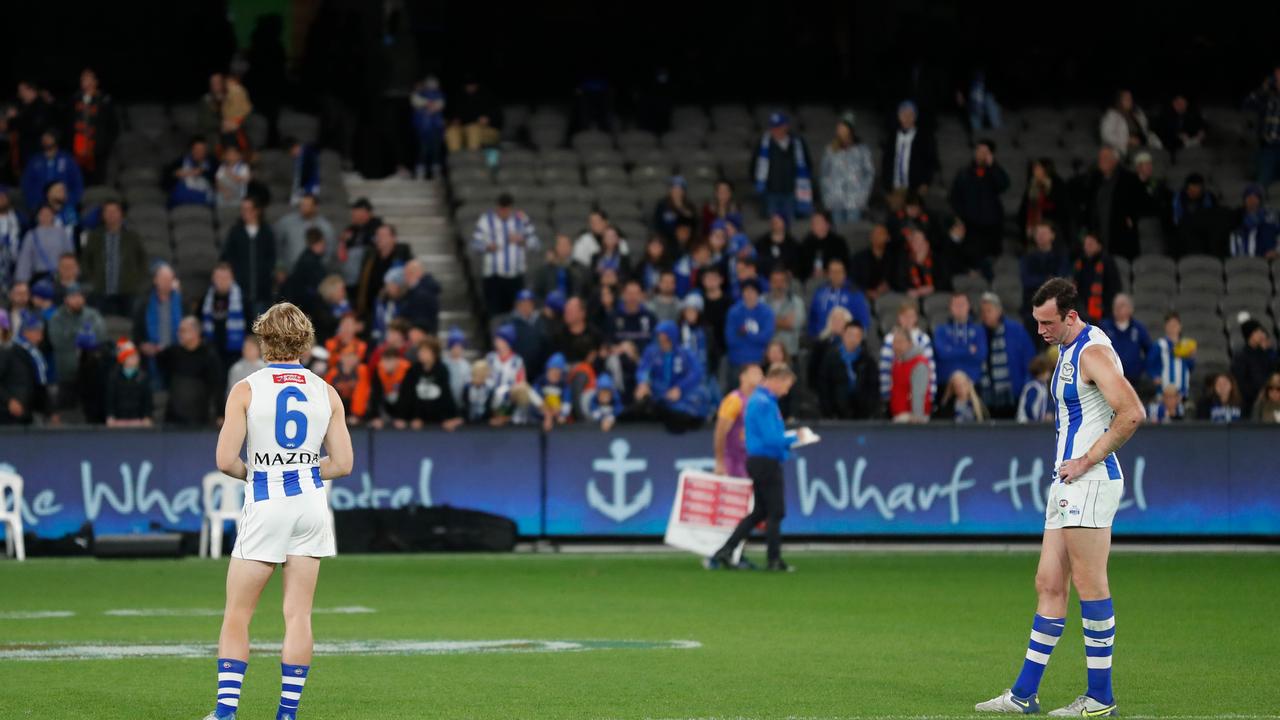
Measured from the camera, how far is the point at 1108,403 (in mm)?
9367

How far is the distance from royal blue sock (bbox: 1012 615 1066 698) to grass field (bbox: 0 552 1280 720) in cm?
33

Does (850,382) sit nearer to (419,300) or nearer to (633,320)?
(633,320)

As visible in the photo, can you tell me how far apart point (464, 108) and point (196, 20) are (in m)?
5.23

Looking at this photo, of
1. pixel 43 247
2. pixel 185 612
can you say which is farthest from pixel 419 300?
pixel 185 612

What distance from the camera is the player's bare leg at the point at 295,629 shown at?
27.7 ft

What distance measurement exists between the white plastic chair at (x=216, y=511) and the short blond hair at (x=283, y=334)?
11.9m

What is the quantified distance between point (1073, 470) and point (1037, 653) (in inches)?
36.3

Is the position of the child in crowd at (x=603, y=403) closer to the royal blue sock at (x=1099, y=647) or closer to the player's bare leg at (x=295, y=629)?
the royal blue sock at (x=1099, y=647)

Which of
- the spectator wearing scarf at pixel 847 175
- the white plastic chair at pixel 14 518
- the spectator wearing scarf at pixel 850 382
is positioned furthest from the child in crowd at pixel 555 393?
the spectator wearing scarf at pixel 847 175

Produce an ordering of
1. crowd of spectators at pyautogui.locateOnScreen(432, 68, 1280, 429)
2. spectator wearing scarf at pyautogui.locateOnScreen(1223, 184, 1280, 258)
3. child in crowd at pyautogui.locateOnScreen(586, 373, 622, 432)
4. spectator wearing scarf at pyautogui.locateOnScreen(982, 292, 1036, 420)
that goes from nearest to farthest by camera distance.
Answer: child in crowd at pyautogui.locateOnScreen(586, 373, 622, 432) → crowd of spectators at pyautogui.locateOnScreen(432, 68, 1280, 429) → spectator wearing scarf at pyautogui.locateOnScreen(982, 292, 1036, 420) → spectator wearing scarf at pyautogui.locateOnScreen(1223, 184, 1280, 258)

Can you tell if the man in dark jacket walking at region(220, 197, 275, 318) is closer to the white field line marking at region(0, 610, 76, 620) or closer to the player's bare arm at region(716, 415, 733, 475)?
the player's bare arm at region(716, 415, 733, 475)

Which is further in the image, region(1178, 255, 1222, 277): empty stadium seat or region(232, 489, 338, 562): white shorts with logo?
region(1178, 255, 1222, 277): empty stadium seat

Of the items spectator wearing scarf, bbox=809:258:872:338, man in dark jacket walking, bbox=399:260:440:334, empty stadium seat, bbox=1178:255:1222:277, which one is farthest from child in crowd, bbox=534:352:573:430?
empty stadium seat, bbox=1178:255:1222:277

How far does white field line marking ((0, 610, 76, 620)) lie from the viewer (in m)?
14.6
